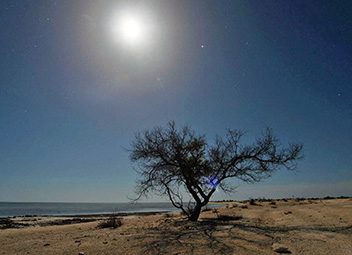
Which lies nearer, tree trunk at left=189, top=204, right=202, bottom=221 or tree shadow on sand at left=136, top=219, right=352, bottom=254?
tree shadow on sand at left=136, top=219, right=352, bottom=254

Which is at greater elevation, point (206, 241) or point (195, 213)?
point (195, 213)

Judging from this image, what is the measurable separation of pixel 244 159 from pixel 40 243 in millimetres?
13210

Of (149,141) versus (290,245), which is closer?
(290,245)

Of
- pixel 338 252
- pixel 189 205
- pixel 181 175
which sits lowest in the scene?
pixel 338 252

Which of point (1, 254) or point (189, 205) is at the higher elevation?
point (189, 205)

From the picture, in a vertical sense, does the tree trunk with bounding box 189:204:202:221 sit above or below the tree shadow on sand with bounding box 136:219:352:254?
above

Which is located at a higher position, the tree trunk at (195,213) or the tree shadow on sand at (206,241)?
the tree trunk at (195,213)

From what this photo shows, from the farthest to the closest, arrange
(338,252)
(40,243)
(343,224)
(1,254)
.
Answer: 1. (343,224)
2. (40,243)
3. (1,254)
4. (338,252)

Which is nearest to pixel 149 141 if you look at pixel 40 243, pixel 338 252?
pixel 40 243

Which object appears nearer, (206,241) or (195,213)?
(206,241)

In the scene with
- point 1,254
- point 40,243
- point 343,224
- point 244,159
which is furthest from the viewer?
point 244,159

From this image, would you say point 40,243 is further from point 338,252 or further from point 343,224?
point 343,224

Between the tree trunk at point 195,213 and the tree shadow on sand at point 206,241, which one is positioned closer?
the tree shadow on sand at point 206,241

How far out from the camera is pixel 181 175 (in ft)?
68.0
